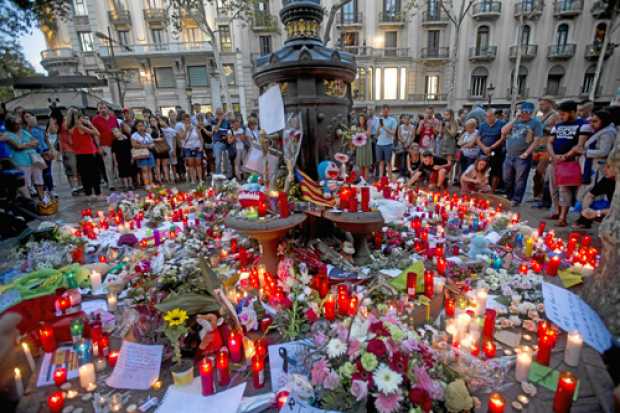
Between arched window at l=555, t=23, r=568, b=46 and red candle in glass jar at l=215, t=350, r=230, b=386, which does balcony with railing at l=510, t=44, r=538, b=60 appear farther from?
red candle in glass jar at l=215, t=350, r=230, b=386

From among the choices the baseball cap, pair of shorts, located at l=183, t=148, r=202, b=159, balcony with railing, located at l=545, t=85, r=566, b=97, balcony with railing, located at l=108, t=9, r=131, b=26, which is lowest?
pair of shorts, located at l=183, t=148, r=202, b=159

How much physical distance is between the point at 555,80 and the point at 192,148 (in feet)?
100

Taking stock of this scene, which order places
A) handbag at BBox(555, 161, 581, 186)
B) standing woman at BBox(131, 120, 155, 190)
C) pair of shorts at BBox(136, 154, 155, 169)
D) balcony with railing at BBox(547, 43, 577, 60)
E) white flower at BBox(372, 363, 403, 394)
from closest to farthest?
white flower at BBox(372, 363, 403, 394)
handbag at BBox(555, 161, 581, 186)
standing woman at BBox(131, 120, 155, 190)
pair of shorts at BBox(136, 154, 155, 169)
balcony with railing at BBox(547, 43, 577, 60)

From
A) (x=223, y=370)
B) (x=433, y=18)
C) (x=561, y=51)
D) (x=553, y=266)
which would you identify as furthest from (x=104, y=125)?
(x=561, y=51)

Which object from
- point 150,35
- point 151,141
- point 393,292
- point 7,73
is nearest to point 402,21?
point 150,35

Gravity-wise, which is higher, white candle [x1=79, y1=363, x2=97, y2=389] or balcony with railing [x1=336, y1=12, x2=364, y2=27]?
balcony with railing [x1=336, y1=12, x2=364, y2=27]

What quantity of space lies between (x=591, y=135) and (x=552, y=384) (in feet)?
15.3

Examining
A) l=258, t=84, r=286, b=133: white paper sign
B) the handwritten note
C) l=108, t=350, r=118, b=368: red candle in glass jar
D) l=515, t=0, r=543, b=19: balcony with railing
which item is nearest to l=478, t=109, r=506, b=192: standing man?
l=258, t=84, r=286, b=133: white paper sign

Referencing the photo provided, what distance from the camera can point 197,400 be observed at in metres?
2.15

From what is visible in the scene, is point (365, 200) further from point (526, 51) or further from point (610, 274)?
point (526, 51)

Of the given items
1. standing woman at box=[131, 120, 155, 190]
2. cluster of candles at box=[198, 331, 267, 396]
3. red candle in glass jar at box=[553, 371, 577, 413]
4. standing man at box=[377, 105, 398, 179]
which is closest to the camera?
red candle in glass jar at box=[553, 371, 577, 413]

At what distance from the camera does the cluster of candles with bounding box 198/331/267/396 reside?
85.9 inches

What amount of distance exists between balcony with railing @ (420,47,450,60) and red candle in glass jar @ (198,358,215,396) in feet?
93.6

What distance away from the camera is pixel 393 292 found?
312cm
